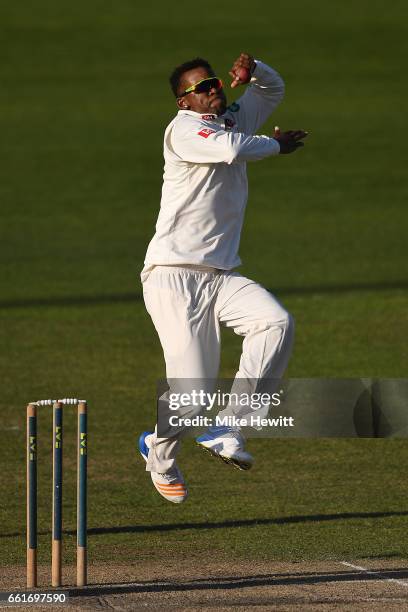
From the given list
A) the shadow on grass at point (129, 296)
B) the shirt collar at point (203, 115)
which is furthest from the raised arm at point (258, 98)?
the shadow on grass at point (129, 296)

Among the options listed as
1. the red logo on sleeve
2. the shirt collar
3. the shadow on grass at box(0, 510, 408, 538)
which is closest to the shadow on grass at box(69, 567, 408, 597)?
the shadow on grass at box(0, 510, 408, 538)

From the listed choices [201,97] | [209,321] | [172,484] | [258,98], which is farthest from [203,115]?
[172,484]

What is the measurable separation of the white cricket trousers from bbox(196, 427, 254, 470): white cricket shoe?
0.28 m

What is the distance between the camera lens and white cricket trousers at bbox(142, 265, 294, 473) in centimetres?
859

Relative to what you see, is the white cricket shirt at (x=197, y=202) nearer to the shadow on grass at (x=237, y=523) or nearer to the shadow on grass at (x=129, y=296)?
the shadow on grass at (x=237, y=523)

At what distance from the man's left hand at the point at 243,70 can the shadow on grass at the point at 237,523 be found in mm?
3293

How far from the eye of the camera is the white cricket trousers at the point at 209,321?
8.59 meters

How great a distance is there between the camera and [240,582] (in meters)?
8.51

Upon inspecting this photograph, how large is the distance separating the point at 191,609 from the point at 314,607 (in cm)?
65

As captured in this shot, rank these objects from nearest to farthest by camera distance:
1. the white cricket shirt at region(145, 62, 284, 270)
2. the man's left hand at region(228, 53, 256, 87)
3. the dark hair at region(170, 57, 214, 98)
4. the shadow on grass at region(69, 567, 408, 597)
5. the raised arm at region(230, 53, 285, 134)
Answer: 1. the shadow on grass at region(69, 567, 408, 597)
2. the white cricket shirt at region(145, 62, 284, 270)
3. the dark hair at region(170, 57, 214, 98)
4. the man's left hand at region(228, 53, 256, 87)
5. the raised arm at region(230, 53, 285, 134)

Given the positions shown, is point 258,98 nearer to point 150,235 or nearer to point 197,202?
point 197,202

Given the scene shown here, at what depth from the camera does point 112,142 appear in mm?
33938

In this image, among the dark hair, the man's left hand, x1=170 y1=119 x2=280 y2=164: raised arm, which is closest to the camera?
x1=170 y1=119 x2=280 y2=164: raised arm

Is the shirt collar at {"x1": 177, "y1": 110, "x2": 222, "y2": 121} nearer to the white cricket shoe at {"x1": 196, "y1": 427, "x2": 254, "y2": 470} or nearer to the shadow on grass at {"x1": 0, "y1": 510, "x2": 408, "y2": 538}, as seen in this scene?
the white cricket shoe at {"x1": 196, "y1": 427, "x2": 254, "y2": 470}
